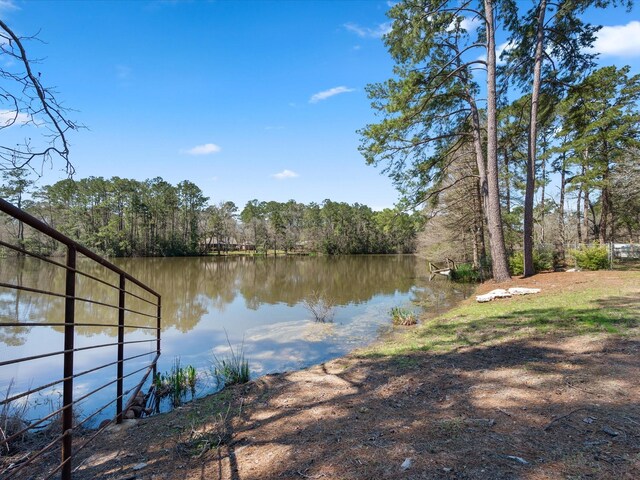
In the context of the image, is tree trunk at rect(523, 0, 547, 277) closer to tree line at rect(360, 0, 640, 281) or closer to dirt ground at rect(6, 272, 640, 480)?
tree line at rect(360, 0, 640, 281)

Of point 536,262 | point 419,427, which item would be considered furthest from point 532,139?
point 419,427

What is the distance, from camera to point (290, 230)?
59.9m

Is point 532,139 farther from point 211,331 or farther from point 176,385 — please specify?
point 176,385

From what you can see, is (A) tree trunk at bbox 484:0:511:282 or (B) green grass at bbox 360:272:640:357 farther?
(A) tree trunk at bbox 484:0:511:282

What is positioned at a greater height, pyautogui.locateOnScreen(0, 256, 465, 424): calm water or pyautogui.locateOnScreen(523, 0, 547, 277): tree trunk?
pyautogui.locateOnScreen(523, 0, 547, 277): tree trunk

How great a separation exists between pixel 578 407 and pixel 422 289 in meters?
13.5

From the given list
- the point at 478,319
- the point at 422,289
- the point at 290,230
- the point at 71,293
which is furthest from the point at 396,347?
the point at 290,230

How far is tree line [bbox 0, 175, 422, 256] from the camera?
128 feet

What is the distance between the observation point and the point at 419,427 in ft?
7.76

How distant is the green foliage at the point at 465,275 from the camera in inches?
613

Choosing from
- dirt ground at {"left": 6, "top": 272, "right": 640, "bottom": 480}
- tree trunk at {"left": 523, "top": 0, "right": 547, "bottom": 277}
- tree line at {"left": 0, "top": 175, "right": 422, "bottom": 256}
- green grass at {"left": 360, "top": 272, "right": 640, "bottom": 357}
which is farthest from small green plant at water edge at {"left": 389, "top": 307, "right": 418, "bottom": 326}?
tree line at {"left": 0, "top": 175, "right": 422, "bottom": 256}

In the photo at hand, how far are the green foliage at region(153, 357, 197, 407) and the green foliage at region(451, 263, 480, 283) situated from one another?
13535 mm

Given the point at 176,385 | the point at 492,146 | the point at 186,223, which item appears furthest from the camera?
the point at 186,223

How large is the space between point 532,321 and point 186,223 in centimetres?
4955
